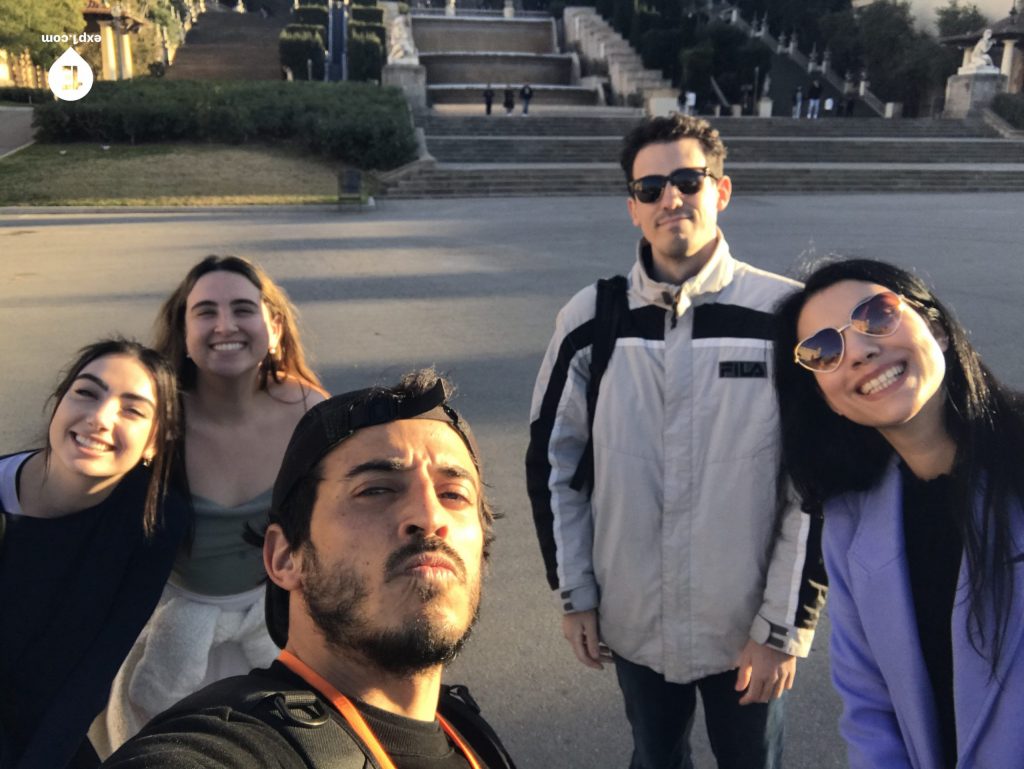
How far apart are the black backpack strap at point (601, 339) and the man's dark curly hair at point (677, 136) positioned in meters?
0.34

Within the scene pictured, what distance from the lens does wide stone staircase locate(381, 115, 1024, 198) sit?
19.8m

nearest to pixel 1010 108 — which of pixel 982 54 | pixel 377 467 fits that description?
pixel 982 54

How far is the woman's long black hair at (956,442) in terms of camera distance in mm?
1495

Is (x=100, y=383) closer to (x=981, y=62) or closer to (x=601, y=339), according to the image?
(x=601, y=339)

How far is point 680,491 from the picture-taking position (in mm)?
2014

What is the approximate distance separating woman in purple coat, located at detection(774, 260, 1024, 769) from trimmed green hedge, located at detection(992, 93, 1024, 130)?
A: 3256 cm

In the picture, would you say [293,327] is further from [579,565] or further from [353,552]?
[353,552]

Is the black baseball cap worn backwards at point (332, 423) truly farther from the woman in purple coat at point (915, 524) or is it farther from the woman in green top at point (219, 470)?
the woman in purple coat at point (915, 524)

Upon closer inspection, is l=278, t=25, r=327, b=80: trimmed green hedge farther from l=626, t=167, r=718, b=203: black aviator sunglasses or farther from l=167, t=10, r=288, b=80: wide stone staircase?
l=626, t=167, r=718, b=203: black aviator sunglasses

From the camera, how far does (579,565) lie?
215 centimetres

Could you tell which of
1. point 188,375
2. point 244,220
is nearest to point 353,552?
point 188,375

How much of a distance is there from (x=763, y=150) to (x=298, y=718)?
2572 centimetres

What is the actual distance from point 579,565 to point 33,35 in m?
30.6

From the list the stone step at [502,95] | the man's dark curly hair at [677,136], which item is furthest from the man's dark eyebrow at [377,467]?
the stone step at [502,95]
